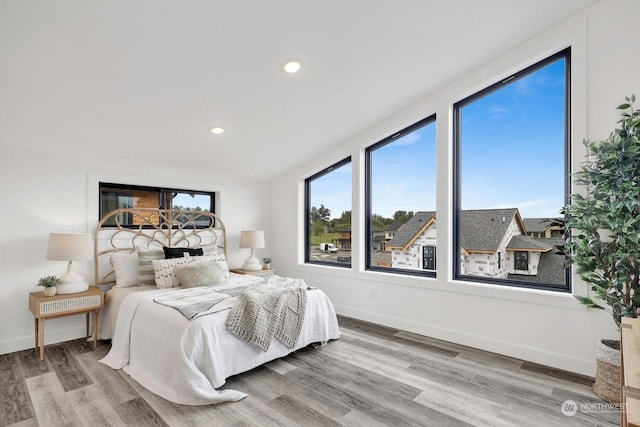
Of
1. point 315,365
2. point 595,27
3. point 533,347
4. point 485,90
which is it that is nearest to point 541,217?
point 533,347

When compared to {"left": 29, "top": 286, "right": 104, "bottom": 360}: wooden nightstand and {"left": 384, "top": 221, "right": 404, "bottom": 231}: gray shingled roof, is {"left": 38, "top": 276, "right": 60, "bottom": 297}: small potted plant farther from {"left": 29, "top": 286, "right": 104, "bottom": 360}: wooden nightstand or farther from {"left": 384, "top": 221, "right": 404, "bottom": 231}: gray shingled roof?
{"left": 384, "top": 221, "right": 404, "bottom": 231}: gray shingled roof

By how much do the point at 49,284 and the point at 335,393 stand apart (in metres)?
2.88

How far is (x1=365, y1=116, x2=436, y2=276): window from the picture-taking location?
3.91 m

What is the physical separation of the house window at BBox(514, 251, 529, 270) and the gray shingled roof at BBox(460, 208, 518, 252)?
20cm

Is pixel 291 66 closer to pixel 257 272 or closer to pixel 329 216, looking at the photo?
pixel 329 216

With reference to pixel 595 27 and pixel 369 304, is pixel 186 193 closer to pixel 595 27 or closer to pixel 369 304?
pixel 369 304

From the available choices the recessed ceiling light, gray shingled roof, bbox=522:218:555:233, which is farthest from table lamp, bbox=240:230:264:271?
gray shingled roof, bbox=522:218:555:233

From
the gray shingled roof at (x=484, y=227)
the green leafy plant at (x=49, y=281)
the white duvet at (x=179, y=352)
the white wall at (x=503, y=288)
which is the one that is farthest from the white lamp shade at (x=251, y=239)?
the gray shingled roof at (x=484, y=227)

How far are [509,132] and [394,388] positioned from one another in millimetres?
2701

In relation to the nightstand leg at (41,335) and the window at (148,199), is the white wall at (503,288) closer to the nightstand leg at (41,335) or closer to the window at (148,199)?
the window at (148,199)

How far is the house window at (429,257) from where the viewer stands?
3828 mm

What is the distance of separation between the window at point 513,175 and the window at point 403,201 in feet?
1.13
